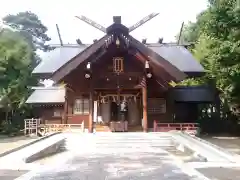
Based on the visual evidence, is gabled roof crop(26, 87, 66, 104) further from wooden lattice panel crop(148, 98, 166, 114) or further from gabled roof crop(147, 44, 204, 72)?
gabled roof crop(147, 44, 204, 72)

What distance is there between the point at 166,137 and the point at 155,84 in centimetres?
531

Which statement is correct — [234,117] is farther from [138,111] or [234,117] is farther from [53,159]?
[53,159]

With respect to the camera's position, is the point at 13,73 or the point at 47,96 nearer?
the point at 47,96

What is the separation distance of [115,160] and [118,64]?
1013 centimetres

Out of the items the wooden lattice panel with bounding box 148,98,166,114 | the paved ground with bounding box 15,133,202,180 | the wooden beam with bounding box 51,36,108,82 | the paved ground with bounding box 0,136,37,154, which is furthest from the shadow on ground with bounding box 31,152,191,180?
the wooden lattice panel with bounding box 148,98,166,114

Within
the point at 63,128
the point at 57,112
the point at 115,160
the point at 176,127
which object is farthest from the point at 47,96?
the point at 115,160

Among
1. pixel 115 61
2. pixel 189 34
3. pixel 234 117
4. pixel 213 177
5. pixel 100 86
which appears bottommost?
pixel 213 177

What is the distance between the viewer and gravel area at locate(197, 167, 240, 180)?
31.1 ft

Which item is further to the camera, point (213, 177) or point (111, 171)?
point (111, 171)

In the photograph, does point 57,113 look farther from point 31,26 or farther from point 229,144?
point 31,26

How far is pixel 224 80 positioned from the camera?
851 inches

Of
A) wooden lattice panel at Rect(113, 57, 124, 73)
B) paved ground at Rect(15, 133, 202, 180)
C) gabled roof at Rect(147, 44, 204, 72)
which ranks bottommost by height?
paved ground at Rect(15, 133, 202, 180)

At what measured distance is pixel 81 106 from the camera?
81.3 feet

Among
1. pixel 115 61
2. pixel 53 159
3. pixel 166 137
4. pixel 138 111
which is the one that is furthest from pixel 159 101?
pixel 53 159
